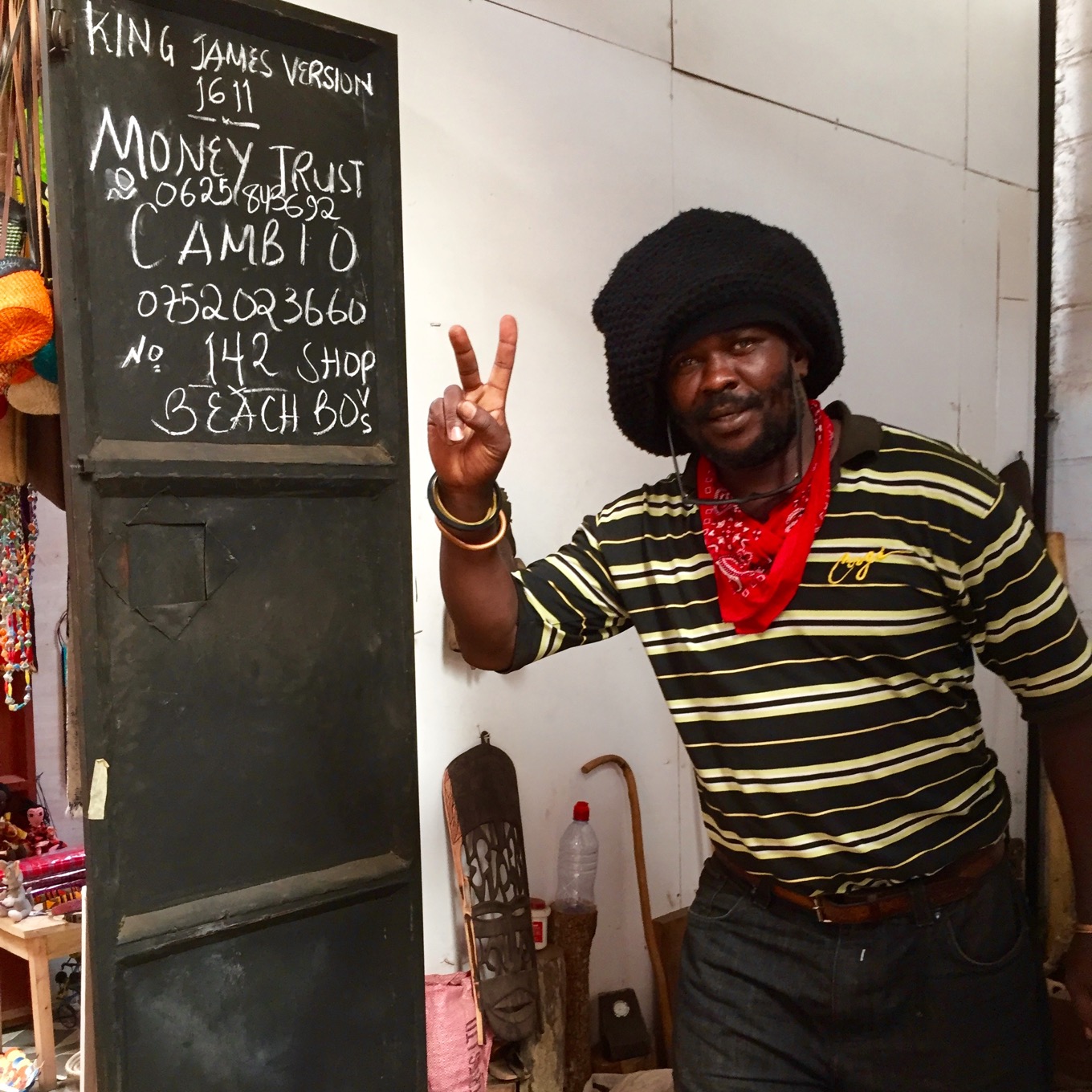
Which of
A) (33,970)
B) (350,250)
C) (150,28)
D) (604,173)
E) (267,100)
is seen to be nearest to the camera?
(150,28)

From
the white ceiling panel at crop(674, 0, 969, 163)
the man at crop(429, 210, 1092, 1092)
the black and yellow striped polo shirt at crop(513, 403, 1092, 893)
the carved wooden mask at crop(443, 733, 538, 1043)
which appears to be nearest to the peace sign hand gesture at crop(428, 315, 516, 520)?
the man at crop(429, 210, 1092, 1092)

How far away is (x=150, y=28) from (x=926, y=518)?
153 centimetres

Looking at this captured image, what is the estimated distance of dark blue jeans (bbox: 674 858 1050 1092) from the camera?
138 centimetres

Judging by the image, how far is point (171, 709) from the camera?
1.82m

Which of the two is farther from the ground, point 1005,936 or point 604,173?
point 604,173

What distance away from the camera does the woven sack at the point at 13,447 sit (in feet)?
6.97

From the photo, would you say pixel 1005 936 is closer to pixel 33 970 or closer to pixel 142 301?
pixel 142 301

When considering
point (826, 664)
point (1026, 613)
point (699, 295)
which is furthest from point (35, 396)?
point (1026, 613)

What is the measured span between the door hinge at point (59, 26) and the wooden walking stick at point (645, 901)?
1.95 meters

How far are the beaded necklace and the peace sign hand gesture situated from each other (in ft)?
4.86

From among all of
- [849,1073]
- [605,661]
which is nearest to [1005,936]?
[849,1073]

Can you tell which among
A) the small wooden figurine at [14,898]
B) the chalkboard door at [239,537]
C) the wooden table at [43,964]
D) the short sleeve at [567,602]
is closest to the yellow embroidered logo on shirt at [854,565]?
the short sleeve at [567,602]

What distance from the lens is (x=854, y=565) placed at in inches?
54.1

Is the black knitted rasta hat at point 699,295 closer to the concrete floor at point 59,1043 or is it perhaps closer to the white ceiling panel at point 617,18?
the white ceiling panel at point 617,18
